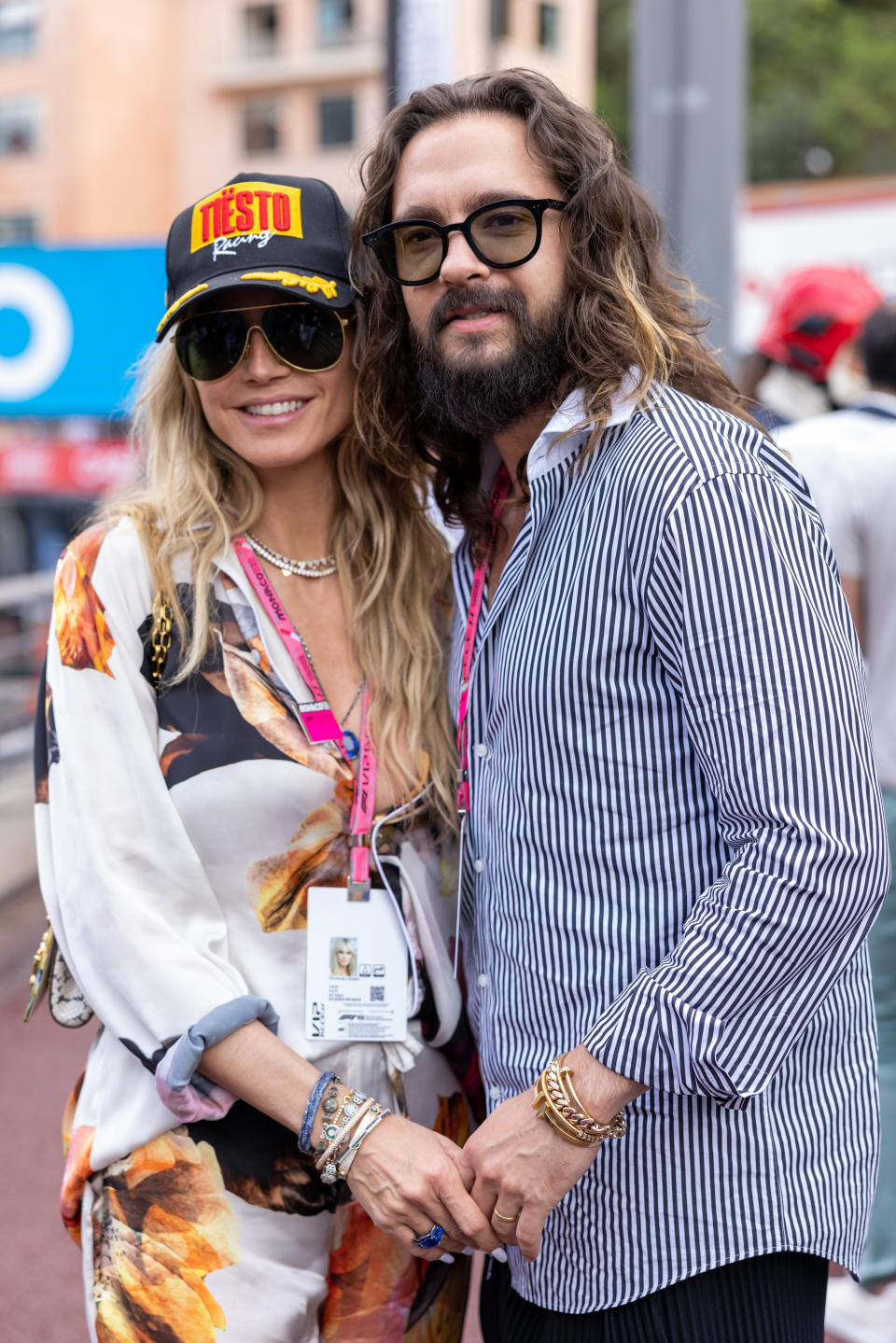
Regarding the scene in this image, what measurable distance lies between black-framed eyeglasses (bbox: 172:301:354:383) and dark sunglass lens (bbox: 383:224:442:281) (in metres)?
0.20

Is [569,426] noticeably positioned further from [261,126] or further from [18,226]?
[261,126]

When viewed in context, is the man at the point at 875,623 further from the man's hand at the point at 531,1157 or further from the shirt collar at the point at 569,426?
the man's hand at the point at 531,1157

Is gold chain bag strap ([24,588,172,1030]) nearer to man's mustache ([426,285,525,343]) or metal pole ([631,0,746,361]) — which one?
man's mustache ([426,285,525,343])

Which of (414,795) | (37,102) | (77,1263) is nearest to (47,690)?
(414,795)

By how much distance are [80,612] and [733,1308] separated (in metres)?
1.31

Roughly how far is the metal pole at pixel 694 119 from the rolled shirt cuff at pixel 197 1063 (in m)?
2.81

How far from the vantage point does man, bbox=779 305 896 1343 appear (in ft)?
10.5

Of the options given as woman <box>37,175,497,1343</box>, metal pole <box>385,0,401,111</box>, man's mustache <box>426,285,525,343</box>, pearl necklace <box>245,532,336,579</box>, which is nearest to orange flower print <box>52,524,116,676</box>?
woman <box>37,175,497,1343</box>

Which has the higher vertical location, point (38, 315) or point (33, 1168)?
point (38, 315)

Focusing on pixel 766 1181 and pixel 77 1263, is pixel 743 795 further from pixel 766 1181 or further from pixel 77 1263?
Result: pixel 77 1263

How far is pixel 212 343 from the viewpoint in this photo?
2.20 meters

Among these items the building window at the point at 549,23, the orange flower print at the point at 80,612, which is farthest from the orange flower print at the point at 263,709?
the building window at the point at 549,23

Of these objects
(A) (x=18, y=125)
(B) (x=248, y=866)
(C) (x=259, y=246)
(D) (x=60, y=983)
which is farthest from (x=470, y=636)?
(A) (x=18, y=125)

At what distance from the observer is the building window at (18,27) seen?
123 feet
